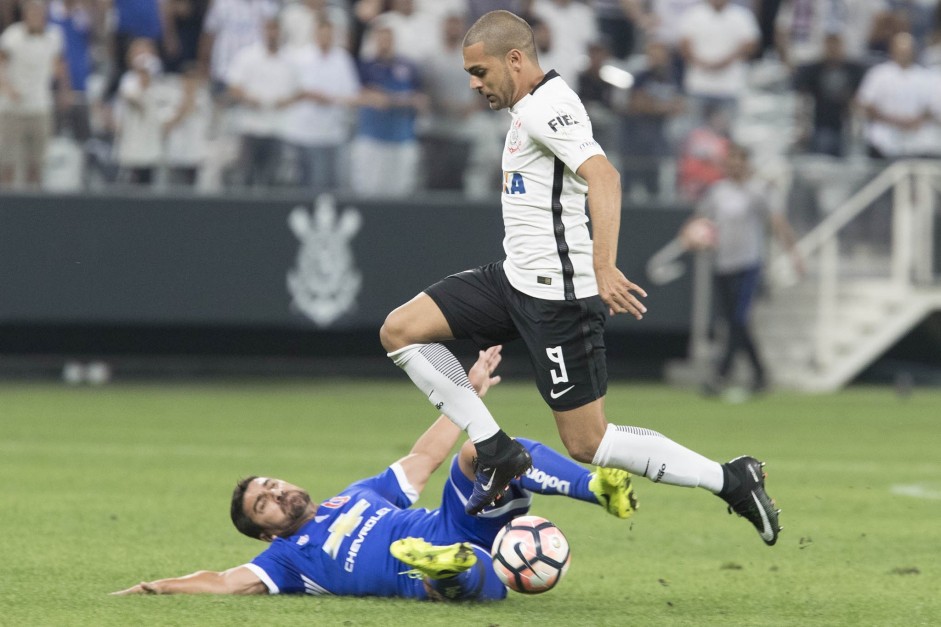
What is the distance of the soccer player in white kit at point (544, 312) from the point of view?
6.46 metres

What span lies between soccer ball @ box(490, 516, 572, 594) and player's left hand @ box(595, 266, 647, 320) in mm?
939

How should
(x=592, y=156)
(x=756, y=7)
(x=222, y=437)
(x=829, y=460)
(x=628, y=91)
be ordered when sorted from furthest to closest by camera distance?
(x=756, y=7) < (x=628, y=91) < (x=222, y=437) < (x=829, y=460) < (x=592, y=156)

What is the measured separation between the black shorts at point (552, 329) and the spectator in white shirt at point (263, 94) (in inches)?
408

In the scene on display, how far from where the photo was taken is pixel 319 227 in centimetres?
1791

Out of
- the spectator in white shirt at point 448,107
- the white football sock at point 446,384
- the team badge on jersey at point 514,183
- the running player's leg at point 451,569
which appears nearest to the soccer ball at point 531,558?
the running player's leg at point 451,569

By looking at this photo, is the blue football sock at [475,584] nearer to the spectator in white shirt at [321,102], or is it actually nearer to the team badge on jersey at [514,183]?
the team badge on jersey at [514,183]

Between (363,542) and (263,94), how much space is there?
35.7 ft

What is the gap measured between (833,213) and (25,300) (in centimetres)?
919

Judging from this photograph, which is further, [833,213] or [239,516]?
[833,213]

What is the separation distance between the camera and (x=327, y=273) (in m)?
18.0

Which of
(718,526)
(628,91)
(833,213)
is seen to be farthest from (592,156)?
(833,213)

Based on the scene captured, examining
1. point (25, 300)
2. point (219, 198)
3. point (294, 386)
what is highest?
point (219, 198)

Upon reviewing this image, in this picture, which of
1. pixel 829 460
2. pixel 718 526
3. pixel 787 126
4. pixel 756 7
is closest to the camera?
pixel 718 526

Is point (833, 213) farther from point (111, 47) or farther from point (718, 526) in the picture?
point (718, 526)
